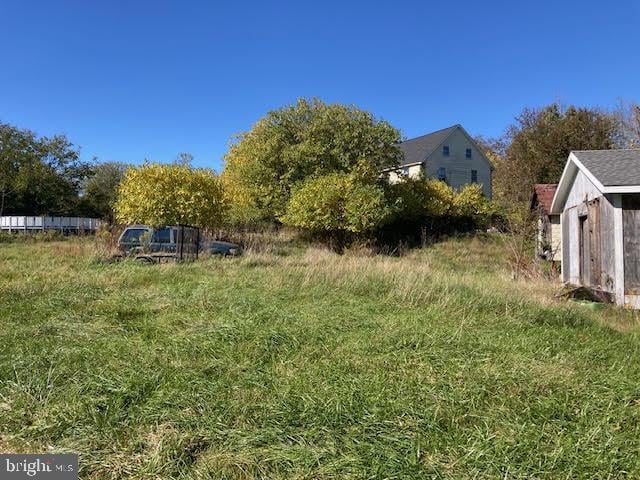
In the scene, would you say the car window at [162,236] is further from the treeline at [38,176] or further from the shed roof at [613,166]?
the treeline at [38,176]

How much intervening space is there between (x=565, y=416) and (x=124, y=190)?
1536 cm

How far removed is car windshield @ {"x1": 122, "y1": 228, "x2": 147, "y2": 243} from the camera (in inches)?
509

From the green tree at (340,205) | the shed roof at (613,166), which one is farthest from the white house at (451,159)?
the shed roof at (613,166)

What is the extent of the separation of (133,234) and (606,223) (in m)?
11.5

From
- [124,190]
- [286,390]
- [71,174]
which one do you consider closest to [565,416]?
[286,390]

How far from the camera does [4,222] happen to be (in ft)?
87.3

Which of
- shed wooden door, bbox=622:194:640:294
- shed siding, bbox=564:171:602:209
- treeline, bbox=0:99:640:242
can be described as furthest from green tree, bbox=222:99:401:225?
shed wooden door, bbox=622:194:640:294

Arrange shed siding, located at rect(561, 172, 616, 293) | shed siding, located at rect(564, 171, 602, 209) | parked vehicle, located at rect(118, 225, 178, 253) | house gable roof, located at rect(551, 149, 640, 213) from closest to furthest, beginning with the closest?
house gable roof, located at rect(551, 149, 640, 213) → shed siding, located at rect(561, 172, 616, 293) → shed siding, located at rect(564, 171, 602, 209) → parked vehicle, located at rect(118, 225, 178, 253)

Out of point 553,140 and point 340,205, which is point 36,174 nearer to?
point 340,205

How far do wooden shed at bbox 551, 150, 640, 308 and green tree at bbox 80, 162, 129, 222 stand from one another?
85.8ft

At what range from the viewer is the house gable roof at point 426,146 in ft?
119

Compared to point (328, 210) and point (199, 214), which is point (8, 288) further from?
point (328, 210)

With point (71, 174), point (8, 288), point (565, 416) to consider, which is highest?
point (71, 174)

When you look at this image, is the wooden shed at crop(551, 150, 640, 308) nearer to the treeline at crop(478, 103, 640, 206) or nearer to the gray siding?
the treeline at crop(478, 103, 640, 206)
